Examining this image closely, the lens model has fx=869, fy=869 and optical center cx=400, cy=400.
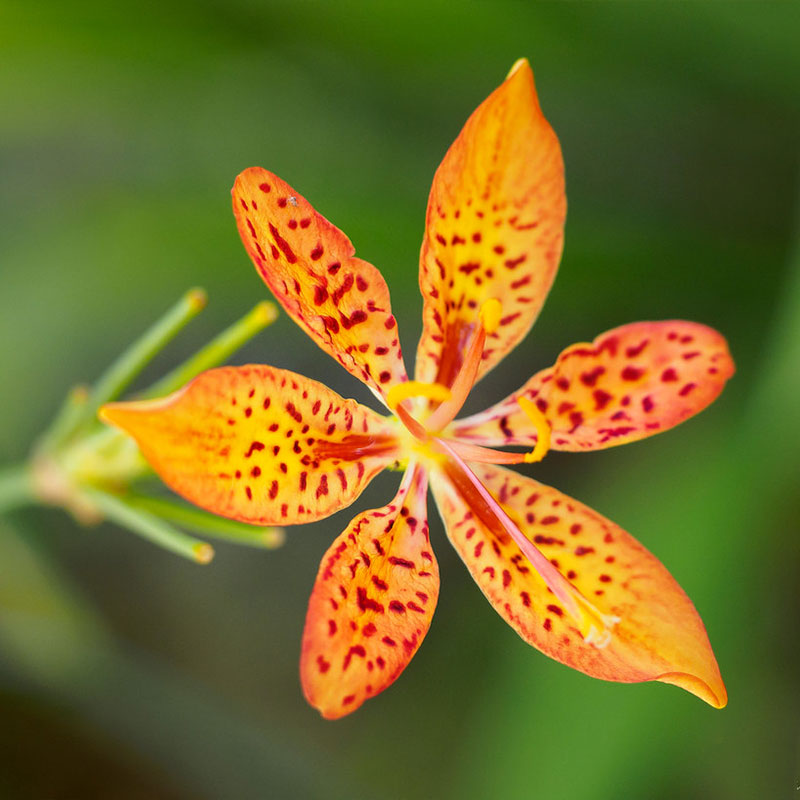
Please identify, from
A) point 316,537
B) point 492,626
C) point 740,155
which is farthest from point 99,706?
point 740,155

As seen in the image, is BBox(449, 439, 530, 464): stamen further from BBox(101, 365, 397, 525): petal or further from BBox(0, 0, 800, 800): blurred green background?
BBox(0, 0, 800, 800): blurred green background

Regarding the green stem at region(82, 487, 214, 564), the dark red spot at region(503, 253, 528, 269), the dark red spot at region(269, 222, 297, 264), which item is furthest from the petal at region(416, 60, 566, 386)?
the green stem at region(82, 487, 214, 564)

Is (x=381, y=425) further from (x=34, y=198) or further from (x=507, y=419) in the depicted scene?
(x=34, y=198)

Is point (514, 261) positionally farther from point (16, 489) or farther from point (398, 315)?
point (398, 315)

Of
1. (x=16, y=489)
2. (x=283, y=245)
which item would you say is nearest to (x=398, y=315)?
(x=16, y=489)

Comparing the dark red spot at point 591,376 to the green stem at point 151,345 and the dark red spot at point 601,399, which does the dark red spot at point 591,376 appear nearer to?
the dark red spot at point 601,399

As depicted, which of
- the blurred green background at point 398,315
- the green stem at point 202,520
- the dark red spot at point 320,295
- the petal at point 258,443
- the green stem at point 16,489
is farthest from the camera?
the blurred green background at point 398,315

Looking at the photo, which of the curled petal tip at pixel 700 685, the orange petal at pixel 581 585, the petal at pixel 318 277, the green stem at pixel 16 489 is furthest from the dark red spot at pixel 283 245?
the green stem at pixel 16 489
